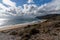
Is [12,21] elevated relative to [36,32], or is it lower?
elevated

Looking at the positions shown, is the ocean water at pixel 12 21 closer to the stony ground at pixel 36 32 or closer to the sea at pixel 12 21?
the sea at pixel 12 21

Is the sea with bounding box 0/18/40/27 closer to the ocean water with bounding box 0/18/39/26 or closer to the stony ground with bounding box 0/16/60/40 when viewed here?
the ocean water with bounding box 0/18/39/26

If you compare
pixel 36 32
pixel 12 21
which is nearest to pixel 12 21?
pixel 12 21

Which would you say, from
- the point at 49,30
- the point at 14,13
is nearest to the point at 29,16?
the point at 14,13

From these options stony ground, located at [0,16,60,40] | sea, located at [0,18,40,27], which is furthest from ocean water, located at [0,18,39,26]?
stony ground, located at [0,16,60,40]

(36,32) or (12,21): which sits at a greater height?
(12,21)

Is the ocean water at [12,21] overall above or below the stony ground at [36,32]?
above

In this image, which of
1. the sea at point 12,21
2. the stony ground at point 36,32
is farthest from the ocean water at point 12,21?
the stony ground at point 36,32

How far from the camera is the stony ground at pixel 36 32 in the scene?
236cm

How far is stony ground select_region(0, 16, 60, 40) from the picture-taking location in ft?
7.75

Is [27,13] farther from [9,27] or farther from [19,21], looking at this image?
[9,27]

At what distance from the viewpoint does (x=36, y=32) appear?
2391 millimetres

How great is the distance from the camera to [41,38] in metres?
2.36

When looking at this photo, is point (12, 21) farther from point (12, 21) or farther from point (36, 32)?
point (36, 32)
